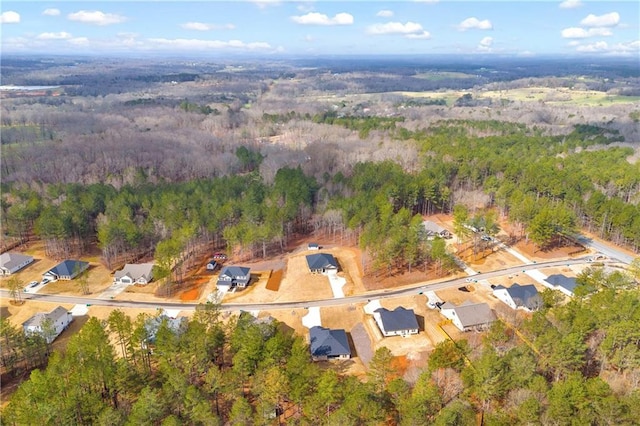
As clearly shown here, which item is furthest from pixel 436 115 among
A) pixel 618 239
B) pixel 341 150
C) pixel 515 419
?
pixel 515 419

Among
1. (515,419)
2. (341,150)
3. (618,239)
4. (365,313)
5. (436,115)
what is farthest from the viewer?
(436,115)

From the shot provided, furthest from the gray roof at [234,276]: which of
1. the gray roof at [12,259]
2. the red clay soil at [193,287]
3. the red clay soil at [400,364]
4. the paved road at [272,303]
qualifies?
the gray roof at [12,259]

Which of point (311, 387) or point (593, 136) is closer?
point (311, 387)

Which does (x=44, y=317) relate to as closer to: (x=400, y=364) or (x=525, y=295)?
(x=400, y=364)

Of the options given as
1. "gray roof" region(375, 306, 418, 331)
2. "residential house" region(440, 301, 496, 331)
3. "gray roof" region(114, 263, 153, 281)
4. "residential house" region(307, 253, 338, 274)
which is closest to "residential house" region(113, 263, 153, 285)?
"gray roof" region(114, 263, 153, 281)

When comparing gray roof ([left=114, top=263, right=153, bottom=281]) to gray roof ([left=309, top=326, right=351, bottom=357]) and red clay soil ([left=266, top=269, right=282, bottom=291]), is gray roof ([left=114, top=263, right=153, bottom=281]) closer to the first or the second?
red clay soil ([left=266, top=269, right=282, bottom=291])

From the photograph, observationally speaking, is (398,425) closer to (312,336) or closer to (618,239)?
(312,336)

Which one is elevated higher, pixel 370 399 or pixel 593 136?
pixel 593 136

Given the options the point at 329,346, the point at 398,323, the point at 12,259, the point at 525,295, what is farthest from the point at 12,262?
the point at 525,295
